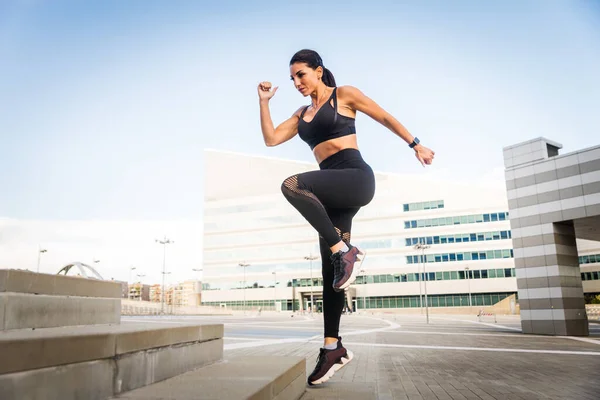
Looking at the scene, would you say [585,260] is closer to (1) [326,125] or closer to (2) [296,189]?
(1) [326,125]

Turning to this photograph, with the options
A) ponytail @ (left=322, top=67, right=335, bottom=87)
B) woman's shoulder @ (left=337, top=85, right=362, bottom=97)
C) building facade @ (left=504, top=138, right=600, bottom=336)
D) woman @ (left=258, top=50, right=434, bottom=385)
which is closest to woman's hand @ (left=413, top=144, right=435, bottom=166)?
woman @ (left=258, top=50, right=434, bottom=385)

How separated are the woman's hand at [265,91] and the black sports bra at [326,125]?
366 mm

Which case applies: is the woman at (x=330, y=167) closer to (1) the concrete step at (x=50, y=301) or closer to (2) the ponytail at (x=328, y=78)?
(2) the ponytail at (x=328, y=78)

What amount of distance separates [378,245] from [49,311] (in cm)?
7269

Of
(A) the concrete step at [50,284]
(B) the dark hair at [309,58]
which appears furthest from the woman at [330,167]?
(A) the concrete step at [50,284]

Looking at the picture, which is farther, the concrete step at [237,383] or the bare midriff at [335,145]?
the bare midriff at [335,145]

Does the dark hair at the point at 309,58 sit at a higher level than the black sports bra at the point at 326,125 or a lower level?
higher

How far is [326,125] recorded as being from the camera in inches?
129

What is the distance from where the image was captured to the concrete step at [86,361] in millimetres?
1500

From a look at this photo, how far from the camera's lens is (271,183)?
90.2 metres

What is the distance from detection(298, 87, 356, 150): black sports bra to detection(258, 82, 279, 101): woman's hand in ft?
1.20

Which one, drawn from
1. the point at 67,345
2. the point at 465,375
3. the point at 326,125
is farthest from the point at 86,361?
the point at 465,375

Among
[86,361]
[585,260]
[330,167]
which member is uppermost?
[585,260]

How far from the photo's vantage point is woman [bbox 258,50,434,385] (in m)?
2.95
